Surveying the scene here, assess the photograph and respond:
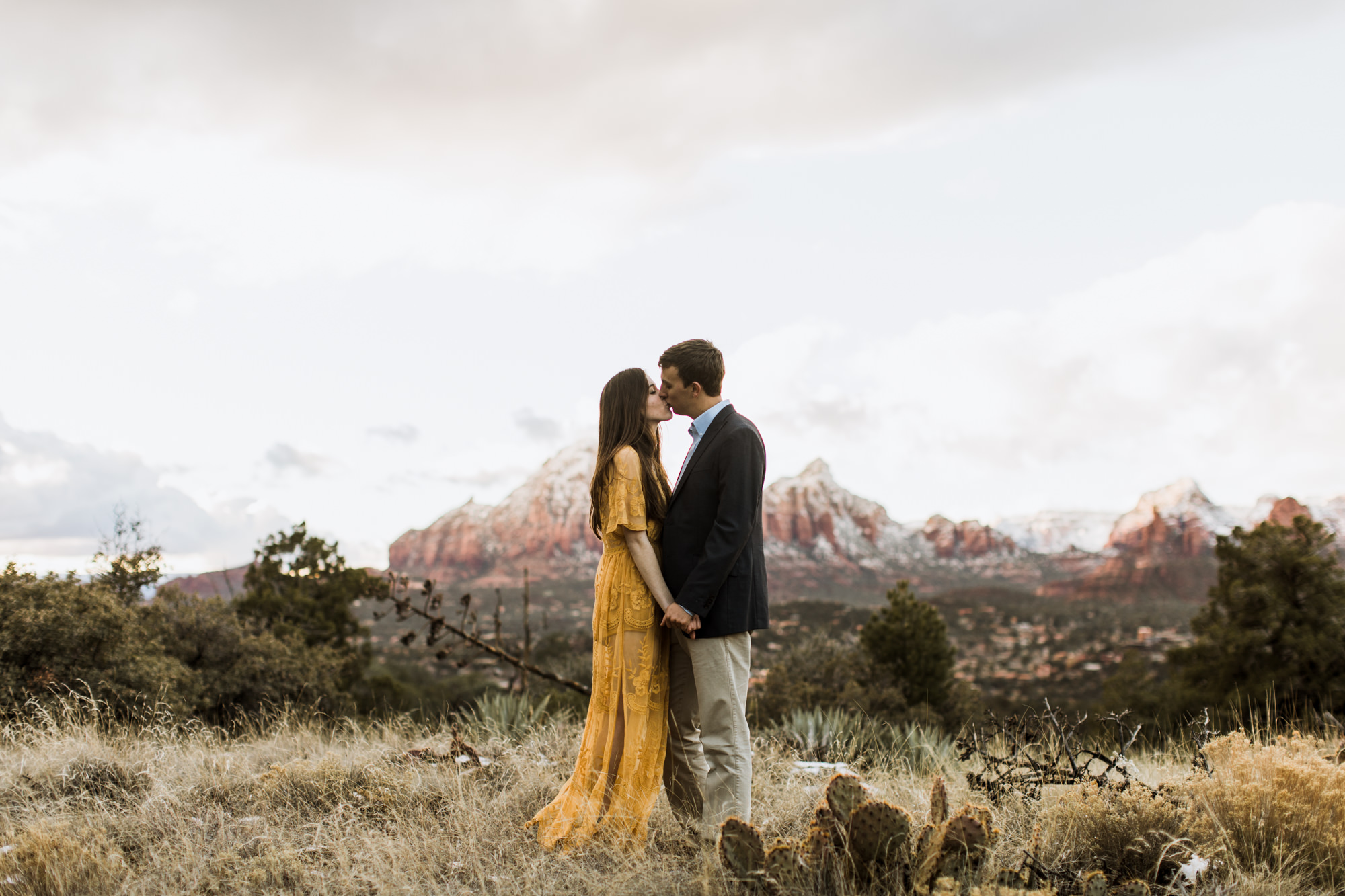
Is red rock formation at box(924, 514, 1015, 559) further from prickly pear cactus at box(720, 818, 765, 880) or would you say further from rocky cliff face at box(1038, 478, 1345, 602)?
prickly pear cactus at box(720, 818, 765, 880)

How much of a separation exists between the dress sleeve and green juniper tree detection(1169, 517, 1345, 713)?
16.1 meters

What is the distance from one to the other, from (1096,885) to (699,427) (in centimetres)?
222

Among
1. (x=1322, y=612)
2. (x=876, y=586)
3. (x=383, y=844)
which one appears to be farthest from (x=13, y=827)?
(x=876, y=586)

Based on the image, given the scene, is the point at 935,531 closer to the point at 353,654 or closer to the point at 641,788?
the point at 353,654

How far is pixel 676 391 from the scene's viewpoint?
3434 mm

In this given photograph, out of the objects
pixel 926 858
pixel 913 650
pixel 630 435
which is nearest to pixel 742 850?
pixel 926 858

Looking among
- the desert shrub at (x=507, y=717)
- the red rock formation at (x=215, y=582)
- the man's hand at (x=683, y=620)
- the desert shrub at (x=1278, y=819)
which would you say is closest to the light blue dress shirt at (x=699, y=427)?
the man's hand at (x=683, y=620)

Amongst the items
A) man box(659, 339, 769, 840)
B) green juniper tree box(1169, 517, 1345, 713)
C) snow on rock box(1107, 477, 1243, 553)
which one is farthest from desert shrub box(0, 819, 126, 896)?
snow on rock box(1107, 477, 1243, 553)

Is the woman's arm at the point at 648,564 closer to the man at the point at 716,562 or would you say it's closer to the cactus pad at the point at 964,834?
the man at the point at 716,562

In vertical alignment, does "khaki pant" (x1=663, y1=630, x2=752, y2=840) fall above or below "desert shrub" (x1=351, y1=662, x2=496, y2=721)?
above

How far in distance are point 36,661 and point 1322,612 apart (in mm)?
20012

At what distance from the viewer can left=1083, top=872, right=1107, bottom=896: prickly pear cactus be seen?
2688 millimetres

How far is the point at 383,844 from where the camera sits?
350 cm

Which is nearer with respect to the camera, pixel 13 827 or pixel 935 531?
pixel 13 827
